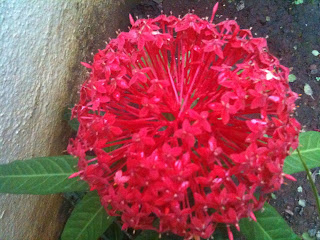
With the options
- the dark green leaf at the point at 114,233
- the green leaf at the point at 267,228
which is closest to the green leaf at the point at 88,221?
the dark green leaf at the point at 114,233

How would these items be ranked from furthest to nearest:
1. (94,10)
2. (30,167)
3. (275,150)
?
(94,10) < (30,167) < (275,150)

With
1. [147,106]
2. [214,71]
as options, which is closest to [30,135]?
[147,106]

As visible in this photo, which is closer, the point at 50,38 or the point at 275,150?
the point at 275,150

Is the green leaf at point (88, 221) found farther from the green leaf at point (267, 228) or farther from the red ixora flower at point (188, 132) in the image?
the green leaf at point (267, 228)


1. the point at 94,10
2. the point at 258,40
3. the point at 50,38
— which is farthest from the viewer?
the point at 94,10

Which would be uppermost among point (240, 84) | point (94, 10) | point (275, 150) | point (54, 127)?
point (94, 10)

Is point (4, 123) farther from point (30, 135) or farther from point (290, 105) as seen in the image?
point (290, 105)

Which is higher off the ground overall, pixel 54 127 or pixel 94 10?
pixel 94 10
